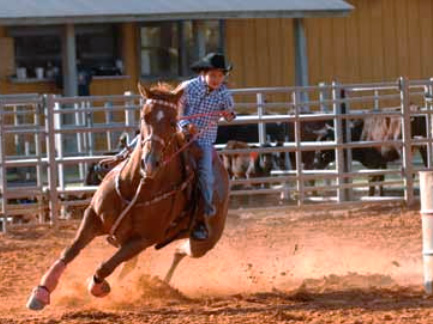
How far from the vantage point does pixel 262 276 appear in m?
11.4

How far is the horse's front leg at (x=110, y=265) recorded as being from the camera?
8930 mm

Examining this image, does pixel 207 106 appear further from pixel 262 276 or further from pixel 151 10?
pixel 151 10

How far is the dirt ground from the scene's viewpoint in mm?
8820

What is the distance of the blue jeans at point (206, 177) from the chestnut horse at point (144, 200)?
0.09m

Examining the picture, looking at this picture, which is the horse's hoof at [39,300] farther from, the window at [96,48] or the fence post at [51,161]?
the window at [96,48]

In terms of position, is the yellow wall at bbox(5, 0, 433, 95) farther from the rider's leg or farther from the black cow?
the rider's leg

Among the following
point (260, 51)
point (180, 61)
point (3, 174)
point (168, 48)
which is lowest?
point (3, 174)

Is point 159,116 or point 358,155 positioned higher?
point 159,116

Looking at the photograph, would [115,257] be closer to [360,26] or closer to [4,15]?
[4,15]

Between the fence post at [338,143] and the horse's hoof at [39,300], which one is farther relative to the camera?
the fence post at [338,143]

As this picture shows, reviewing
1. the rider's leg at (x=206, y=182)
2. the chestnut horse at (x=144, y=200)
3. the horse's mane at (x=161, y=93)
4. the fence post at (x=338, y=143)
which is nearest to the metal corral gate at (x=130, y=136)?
the fence post at (x=338, y=143)

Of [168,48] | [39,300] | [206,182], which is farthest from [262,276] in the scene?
[168,48]

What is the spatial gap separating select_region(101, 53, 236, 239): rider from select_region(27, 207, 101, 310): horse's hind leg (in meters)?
0.72

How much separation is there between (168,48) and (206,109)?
1659 centimetres
